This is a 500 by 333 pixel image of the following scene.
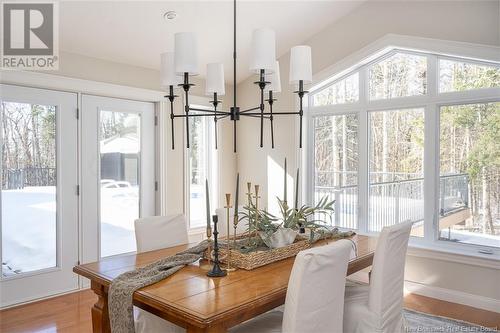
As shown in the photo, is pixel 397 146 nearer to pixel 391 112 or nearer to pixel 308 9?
pixel 391 112

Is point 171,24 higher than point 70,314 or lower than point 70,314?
higher

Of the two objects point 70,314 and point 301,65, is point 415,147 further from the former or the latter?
point 70,314

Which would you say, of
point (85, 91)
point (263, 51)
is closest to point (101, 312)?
point (263, 51)

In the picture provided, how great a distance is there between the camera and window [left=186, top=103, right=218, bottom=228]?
16.0 ft

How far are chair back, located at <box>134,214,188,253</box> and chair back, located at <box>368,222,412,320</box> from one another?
1401 mm

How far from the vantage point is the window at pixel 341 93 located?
14.3ft

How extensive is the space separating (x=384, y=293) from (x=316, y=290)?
679 millimetres

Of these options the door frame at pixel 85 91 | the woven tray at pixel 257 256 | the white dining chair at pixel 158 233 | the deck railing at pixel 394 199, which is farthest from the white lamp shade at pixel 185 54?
the deck railing at pixel 394 199

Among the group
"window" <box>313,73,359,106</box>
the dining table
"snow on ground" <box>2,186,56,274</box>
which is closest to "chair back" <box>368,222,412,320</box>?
the dining table

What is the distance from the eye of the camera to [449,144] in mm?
3723

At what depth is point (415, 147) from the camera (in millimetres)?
3932

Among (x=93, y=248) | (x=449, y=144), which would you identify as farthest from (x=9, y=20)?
(x=449, y=144)

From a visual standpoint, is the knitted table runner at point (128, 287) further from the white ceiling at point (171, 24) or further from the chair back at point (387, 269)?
the white ceiling at point (171, 24)

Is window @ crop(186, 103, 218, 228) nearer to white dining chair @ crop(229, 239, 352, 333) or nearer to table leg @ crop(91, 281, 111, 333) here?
table leg @ crop(91, 281, 111, 333)
